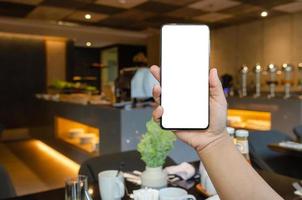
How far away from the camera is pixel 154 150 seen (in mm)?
1126

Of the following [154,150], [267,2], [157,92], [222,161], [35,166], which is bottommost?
[35,166]

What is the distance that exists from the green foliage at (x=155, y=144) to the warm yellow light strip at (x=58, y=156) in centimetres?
288

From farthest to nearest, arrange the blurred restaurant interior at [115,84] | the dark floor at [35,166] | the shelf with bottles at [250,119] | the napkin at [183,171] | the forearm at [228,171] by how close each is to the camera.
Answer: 1. the shelf with bottles at [250,119]
2. the dark floor at [35,166]
3. the blurred restaurant interior at [115,84]
4. the napkin at [183,171]
5. the forearm at [228,171]

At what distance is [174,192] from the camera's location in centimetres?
104

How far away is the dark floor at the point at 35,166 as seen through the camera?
3375 mm

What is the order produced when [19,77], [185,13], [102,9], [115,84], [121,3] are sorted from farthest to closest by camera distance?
1. [19,77]
2. [185,13]
3. [102,9]
4. [121,3]
5. [115,84]

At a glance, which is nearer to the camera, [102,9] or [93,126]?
[93,126]

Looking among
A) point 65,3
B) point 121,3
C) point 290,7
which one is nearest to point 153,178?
point 121,3

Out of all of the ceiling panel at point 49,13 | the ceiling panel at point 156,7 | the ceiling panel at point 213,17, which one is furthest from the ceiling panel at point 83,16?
the ceiling panel at point 213,17

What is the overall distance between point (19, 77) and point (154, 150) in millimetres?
6112

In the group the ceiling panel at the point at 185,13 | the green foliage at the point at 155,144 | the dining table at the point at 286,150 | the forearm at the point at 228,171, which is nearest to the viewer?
the forearm at the point at 228,171

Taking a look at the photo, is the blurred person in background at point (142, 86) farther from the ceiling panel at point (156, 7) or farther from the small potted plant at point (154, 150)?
the ceiling panel at point (156, 7)

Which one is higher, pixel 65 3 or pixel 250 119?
pixel 65 3

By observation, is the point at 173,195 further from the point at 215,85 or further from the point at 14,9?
the point at 14,9
